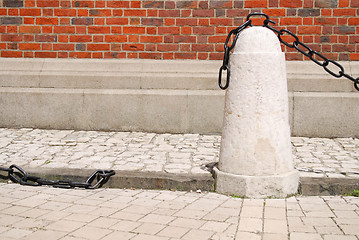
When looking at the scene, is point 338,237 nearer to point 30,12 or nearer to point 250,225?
point 250,225

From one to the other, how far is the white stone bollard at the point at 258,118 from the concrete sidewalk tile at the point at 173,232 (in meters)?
0.92

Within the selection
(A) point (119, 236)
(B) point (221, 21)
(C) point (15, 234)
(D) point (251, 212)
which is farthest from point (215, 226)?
(B) point (221, 21)

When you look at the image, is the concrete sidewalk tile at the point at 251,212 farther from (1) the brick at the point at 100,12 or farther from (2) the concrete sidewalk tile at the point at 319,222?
(1) the brick at the point at 100,12

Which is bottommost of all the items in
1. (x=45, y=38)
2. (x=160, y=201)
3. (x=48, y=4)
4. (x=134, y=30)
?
(x=160, y=201)

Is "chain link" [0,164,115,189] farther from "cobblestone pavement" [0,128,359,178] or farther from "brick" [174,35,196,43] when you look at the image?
"brick" [174,35,196,43]

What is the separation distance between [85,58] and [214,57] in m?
1.75

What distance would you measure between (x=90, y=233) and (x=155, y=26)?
396cm

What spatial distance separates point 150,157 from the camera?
5.14m

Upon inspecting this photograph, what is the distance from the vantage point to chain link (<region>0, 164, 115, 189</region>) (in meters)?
4.23

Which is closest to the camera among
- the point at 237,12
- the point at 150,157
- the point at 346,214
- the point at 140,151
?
the point at 346,214

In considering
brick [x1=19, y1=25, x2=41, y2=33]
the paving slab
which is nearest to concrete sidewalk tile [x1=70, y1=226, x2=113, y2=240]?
the paving slab

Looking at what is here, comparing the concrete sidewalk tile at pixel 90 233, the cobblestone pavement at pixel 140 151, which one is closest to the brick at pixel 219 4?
the cobblestone pavement at pixel 140 151

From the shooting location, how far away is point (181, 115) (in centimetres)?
646

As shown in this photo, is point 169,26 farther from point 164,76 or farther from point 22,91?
point 22,91
